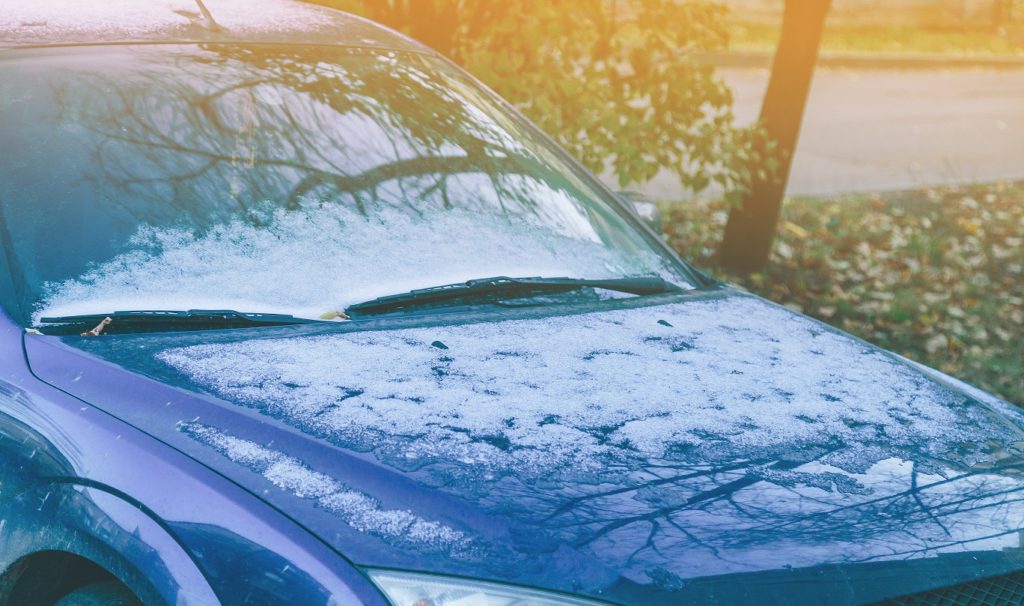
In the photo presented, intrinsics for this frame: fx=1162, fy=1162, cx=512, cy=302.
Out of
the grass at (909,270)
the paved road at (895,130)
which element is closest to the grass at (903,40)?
the paved road at (895,130)

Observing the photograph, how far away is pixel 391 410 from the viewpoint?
1983mm

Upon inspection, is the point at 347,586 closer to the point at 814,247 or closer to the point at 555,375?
the point at 555,375

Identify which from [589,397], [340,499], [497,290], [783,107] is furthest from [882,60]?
[340,499]

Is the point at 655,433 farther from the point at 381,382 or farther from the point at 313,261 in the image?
the point at 313,261

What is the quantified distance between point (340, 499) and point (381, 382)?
38cm

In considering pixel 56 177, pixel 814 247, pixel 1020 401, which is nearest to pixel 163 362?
pixel 56 177

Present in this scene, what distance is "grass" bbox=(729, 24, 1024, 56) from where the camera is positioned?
19000 mm

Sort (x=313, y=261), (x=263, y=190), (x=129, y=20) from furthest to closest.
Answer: (x=129, y=20) < (x=263, y=190) < (x=313, y=261)

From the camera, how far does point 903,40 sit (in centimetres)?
2141

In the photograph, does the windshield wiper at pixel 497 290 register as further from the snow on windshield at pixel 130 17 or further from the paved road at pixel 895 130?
the paved road at pixel 895 130

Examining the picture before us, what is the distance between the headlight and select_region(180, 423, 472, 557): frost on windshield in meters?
0.05

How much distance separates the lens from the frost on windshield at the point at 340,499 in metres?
1.69

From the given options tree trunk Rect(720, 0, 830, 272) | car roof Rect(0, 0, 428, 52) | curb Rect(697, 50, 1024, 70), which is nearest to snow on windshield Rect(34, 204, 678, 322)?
car roof Rect(0, 0, 428, 52)

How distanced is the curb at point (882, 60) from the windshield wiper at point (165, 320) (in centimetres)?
1424
